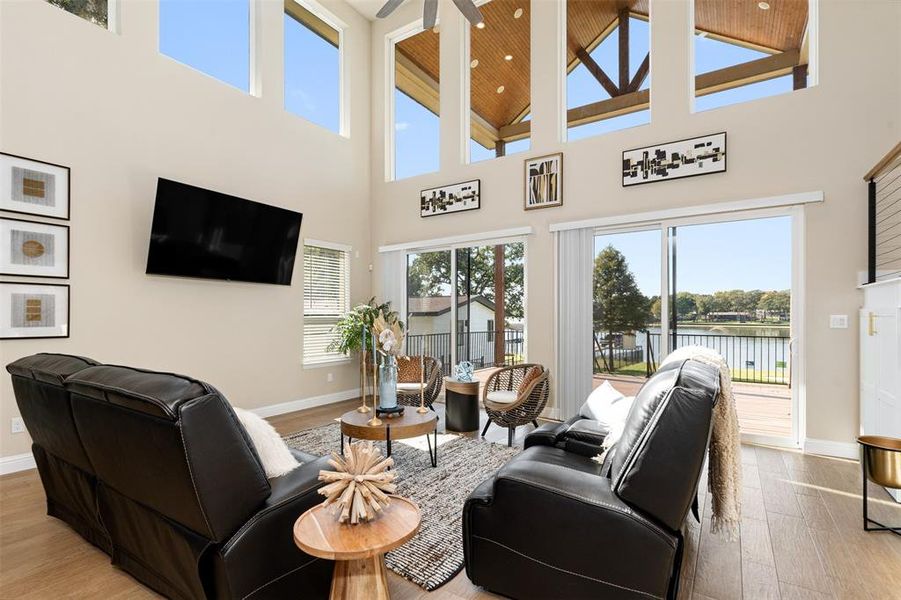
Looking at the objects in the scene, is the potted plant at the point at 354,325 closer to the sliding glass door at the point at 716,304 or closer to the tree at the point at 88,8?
the sliding glass door at the point at 716,304

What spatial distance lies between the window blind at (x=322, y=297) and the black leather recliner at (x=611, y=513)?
458cm

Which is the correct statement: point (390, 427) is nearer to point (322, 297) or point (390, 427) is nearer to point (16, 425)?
point (16, 425)

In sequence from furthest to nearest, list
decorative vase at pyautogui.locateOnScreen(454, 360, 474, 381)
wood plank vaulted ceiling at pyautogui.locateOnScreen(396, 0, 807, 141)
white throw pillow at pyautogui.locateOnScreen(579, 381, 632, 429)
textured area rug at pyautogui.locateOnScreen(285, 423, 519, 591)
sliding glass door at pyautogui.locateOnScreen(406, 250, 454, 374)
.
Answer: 1. sliding glass door at pyautogui.locateOnScreen(406, 250, 454, 374)
2. decorative vase at pyautogui.locateOnScreen(454, 360, 474, 381)
3. wood plank vaulted ceiling at pyautogui.locateOnScreen(396, 0, 807, 141)
4. white throw pillow at pyautogui.locateOnScreen(579, 381, 632, 429)
5. textured area rug at pyautogui.locateOnScreen(285, 423, 519, 591)

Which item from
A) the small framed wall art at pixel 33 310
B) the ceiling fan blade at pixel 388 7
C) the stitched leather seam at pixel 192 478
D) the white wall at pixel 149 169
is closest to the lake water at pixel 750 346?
the ceiling fan blade at pixel 388 7

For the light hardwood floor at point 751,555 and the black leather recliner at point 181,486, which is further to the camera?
the light hardwood floor at point 751,555

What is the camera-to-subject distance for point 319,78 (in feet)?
20.7

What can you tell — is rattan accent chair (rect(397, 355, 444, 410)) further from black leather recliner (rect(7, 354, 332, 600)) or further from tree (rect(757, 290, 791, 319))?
tree (rect(757, 290, 791, 319))

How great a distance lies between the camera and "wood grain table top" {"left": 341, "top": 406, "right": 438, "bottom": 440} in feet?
10.4

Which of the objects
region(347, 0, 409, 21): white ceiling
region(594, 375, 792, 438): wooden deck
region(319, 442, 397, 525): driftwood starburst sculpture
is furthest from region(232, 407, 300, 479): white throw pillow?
region(347, 0, 409, 21): white ceiling

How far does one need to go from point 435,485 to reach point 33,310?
11.9 feet

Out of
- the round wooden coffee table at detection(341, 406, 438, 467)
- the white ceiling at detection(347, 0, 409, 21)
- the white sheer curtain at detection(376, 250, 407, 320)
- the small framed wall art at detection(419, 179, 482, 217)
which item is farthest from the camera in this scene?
the white sheer curtain at detection(376, 250, 407, 320)

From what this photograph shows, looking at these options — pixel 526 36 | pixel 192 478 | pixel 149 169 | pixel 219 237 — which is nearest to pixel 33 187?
pixel 149 169

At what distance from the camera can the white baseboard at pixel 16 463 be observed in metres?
3.58

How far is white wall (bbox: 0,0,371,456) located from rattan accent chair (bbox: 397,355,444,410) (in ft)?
5.01
